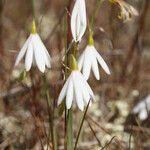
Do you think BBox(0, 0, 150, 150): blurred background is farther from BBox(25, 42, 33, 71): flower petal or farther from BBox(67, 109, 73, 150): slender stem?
BBox(25, 42, 33, 71): flower petal

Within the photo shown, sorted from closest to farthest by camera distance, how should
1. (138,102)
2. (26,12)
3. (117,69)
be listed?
(138,102) < (117,69) < (26,12)

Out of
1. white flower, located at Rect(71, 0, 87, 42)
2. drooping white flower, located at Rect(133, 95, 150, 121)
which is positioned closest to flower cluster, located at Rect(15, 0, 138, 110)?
white flower, located at Rect(71, 0, 87, 42)

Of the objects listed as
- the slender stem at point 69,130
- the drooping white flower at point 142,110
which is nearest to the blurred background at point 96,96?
the drooping white flower at point 142,110

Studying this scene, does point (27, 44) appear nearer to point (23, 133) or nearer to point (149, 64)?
point (23, 133)

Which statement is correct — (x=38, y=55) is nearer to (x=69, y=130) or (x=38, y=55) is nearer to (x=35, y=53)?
(x=35, y=53)

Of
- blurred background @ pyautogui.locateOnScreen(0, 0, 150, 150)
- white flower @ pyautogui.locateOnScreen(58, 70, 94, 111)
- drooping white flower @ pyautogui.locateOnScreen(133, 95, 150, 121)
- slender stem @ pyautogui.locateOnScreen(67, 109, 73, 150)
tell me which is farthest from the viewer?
drooping white flower @ pyautogui.locateOnScreen(133, 95, 150, 121)

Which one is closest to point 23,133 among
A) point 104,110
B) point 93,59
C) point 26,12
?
point 104,110
